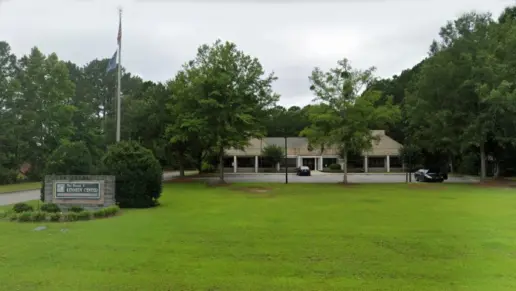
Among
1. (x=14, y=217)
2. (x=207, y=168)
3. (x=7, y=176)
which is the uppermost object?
(x=207, y=168)

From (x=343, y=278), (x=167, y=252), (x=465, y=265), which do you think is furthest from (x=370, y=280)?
(x=167, y=252)

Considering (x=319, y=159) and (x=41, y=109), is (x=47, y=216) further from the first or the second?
(x=319, y=159)

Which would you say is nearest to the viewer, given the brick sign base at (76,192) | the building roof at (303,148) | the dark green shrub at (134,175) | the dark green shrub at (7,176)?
the brick sign base at (76,192)

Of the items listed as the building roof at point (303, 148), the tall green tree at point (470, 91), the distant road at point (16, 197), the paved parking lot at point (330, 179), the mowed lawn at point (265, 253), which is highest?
the tall green tree at point (470, 91)

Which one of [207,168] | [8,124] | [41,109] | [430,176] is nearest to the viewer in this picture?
A: [8,124]

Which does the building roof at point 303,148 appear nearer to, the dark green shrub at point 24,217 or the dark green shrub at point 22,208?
the dark green shrub at point 22,208

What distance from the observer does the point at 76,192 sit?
17656 millimetres

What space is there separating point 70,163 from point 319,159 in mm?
54322

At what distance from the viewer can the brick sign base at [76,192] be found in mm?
17625

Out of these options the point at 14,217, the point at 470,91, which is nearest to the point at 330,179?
the point at 470,91

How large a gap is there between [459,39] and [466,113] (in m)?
7.86

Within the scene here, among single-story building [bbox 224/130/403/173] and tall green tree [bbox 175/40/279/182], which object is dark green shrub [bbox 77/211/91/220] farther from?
single-story building [bbox 224/130/403/173]

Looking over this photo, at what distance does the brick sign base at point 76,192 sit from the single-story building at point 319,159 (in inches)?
1786

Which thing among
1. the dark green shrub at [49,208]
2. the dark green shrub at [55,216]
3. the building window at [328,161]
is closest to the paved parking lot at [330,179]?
the building window at [328,161]
